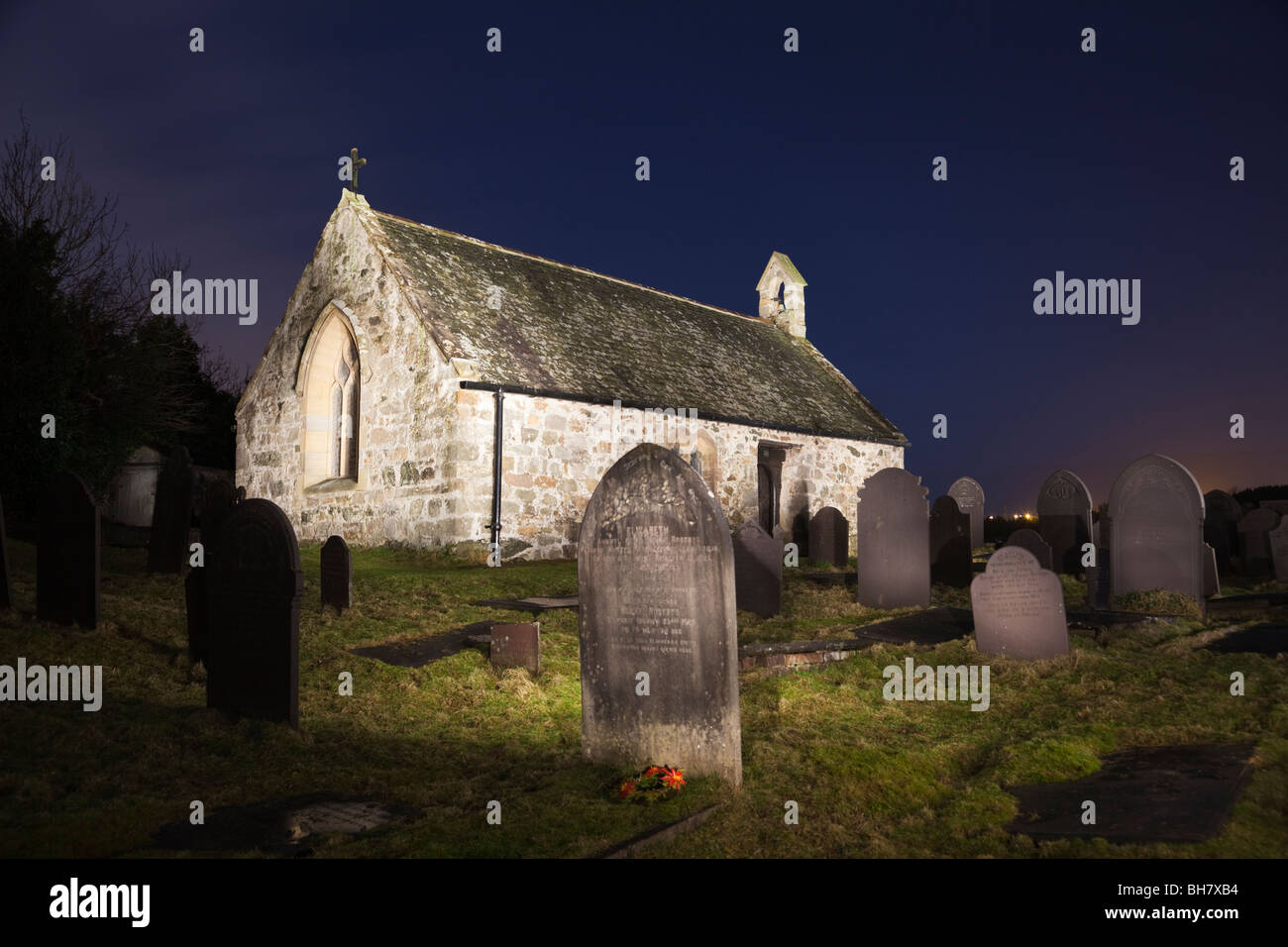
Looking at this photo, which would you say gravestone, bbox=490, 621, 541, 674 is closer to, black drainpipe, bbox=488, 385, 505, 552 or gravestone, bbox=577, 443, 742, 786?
gravestone, bbox=577, 443, 742, 786

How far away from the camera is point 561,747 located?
602 cm

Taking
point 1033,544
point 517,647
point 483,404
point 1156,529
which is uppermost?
point 483,404

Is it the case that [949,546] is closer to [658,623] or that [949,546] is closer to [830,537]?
[830,537]

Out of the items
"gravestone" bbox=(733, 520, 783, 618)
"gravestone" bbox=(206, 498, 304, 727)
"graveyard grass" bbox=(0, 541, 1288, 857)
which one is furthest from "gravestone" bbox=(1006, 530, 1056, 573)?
"gravestone" bbox=(206, 498, 304, 727)

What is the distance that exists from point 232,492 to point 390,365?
20.5 feet

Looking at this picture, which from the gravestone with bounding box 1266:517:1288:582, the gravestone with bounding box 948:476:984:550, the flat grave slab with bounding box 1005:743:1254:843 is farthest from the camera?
the gravestone with bounding box 948:476:984:550

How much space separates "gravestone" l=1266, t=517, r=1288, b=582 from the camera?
14.3 metres

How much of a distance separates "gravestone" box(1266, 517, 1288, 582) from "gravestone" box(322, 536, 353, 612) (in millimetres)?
14640

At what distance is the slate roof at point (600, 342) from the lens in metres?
17.1

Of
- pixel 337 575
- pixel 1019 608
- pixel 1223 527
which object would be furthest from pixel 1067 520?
pixel 337 575

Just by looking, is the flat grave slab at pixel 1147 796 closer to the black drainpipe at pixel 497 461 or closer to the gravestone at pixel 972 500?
the black drainpipe at pixel 497 461

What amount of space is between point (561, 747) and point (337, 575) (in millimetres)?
5281
